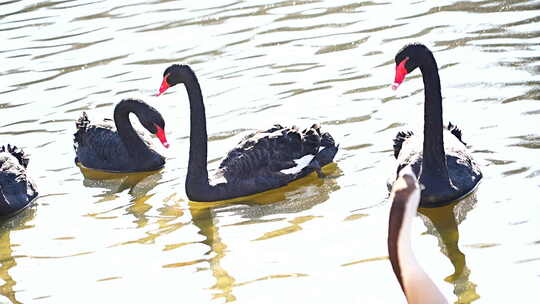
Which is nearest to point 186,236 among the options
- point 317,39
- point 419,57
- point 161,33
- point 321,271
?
point 321,271

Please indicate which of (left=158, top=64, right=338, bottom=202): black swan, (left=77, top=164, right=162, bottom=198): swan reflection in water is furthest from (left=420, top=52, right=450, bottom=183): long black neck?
(left=77, top=164, right=162, bottom=198): swan reflection in water

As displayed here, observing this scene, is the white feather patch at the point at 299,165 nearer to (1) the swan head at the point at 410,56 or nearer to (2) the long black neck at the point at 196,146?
(2) the long black neck at the point at 196,146

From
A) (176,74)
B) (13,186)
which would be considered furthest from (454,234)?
(13,186)

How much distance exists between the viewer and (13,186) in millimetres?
9055

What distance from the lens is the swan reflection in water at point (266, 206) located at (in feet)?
25.4

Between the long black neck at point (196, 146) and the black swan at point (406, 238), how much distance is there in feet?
12.8

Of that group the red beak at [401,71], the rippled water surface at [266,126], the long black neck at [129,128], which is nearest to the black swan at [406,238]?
the rippled water surface at [266,126]

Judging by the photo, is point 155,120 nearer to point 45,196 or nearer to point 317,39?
point 45,196

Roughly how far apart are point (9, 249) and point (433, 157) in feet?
10.3

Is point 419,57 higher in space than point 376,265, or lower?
higher

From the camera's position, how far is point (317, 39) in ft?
41.0

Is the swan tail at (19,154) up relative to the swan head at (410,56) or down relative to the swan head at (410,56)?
down

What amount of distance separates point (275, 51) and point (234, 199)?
387cm

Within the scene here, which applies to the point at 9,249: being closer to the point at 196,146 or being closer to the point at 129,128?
the point at 196,146
